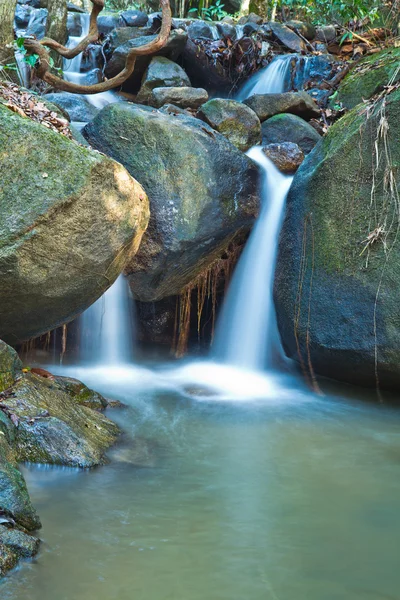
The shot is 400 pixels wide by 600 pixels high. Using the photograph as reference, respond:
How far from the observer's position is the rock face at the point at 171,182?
6215 mm

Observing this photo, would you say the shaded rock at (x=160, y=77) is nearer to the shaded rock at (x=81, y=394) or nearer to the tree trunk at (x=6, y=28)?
the tree trunk at (x=6, y=28)

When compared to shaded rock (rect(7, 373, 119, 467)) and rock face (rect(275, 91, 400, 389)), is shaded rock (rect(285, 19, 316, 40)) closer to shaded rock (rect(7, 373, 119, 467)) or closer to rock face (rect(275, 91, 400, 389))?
rock face (rect(275, 91, 400, 389))

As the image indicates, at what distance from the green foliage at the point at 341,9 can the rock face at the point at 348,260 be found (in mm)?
3632

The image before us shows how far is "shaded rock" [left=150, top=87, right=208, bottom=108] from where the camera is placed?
9.38 m

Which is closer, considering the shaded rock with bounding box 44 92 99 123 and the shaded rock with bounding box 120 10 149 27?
the shaded rock with bounding box 44 92 99 123

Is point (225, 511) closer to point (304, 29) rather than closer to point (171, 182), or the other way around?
point (171, 182)

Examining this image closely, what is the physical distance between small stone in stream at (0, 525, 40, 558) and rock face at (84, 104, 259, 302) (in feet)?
12.4

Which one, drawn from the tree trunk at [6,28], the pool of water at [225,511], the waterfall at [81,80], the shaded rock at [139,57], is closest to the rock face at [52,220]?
the pool of water at [225,511]

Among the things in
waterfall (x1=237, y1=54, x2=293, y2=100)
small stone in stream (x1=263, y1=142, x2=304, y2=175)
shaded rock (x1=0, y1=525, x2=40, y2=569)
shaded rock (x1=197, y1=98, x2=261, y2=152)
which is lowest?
shaded rock (x1=0, y1=525, x2=40, y2=569)

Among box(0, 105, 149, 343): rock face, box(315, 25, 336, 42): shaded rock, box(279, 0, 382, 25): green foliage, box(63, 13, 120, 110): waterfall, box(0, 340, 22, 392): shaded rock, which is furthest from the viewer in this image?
box(315, 25, 336, 42): shaded rock

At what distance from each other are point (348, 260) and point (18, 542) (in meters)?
4.15

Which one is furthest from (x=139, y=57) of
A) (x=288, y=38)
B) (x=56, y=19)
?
(x=288, y=38)

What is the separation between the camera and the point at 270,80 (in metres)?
11.2

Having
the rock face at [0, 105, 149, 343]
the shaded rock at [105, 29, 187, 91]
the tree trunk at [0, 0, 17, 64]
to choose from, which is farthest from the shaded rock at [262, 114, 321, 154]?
the rock face at [0, 105, 149, 343]
